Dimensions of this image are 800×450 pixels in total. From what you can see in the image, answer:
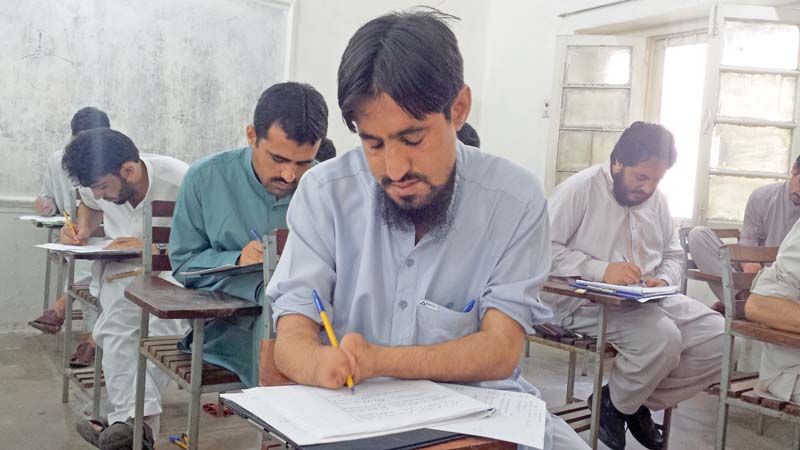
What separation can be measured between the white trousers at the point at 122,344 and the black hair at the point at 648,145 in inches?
89.7

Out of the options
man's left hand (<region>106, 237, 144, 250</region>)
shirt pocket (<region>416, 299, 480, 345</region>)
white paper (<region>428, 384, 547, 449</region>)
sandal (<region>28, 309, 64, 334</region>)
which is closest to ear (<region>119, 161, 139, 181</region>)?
man's left hand (<region>106, 237, 144, 250</region>)

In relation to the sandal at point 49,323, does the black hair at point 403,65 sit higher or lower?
higher

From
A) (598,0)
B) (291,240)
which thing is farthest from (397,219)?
(598,0)

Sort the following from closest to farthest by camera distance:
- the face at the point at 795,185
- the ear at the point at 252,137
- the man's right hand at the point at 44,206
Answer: the ear at the point at 252,137 → the face at the point at 795,185 → the man's right hand at the point at 44,206

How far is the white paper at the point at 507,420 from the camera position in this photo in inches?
40.4

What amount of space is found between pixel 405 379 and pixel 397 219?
0.33m

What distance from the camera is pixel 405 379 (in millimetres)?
1277

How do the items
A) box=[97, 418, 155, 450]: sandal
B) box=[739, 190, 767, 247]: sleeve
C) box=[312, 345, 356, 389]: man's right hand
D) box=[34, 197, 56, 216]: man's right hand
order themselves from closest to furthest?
box=[312, 345, 356, 389]: man's right hand, box=[97, 418, 155, 450]: sandal, box=[739, 190, 767, 247]: sleeve, box=[34, 197, 56, 216]: man's right hand

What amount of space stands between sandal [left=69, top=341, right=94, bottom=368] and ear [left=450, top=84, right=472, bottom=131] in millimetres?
3699

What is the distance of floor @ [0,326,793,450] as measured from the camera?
3.31m

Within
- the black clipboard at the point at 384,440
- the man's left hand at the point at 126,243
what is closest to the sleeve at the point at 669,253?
the man's left hand at the point at 126,243

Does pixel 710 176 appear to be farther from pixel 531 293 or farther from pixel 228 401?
pixel 228 401

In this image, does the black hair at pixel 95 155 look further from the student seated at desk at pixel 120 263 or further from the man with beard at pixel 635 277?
the man with beard at pixel 635 277

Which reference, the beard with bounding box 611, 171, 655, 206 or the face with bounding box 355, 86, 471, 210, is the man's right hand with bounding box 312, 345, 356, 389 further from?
the beard with bounding box 611, 171, 655, 206
